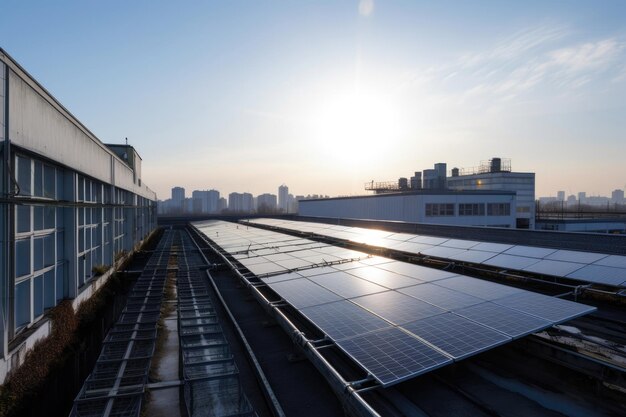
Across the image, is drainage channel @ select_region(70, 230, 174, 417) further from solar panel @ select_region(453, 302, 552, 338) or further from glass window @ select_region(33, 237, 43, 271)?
solar panel @ select_region(453, 302, 552, 338)

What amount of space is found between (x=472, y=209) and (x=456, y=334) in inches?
1398

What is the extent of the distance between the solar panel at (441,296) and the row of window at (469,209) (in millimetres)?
27610

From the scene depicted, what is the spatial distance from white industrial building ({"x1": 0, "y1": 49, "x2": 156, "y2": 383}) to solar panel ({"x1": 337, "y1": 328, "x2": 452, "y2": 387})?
23.5 feet

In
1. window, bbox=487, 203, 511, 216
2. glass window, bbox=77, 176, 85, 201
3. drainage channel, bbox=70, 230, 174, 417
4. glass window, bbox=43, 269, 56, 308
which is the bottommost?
drainage channel, bbox=70, 230, 174, 417

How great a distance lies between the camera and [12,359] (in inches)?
297

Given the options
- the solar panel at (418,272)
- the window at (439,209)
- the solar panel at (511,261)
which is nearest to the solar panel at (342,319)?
the solar panel at (418,272)

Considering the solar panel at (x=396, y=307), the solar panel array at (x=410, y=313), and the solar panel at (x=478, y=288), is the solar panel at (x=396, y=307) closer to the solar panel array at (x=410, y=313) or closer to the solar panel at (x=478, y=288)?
the solar panel array at (x=410, y=313)

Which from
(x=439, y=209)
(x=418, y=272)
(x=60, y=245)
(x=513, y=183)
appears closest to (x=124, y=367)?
(x=60, y=245)

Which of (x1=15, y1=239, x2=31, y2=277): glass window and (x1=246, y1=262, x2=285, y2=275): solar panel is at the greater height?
(x1=15, y1=239, x2=31, y2=277): glass window

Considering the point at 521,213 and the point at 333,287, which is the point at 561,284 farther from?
the point at 521,213

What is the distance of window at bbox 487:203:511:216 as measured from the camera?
3997 centimetres

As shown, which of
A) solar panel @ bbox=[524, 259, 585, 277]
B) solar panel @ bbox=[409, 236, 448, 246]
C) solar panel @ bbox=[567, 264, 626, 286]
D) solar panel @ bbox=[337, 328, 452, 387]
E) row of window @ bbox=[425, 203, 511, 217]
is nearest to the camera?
solar panel @ bbox=[337, 328, 452, 387]

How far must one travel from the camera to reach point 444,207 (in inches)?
1465

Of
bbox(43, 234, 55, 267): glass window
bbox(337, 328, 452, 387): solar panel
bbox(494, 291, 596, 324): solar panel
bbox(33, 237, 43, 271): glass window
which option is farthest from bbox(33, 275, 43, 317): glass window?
bbox(494, 291, 596, 324): solar panel
